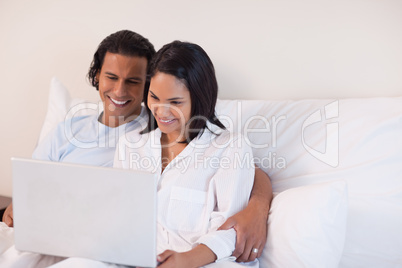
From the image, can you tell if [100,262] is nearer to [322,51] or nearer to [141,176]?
[141,176]

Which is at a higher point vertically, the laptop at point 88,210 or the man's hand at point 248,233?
the laptop at point 88,210

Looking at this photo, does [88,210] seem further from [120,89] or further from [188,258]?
[120,89]

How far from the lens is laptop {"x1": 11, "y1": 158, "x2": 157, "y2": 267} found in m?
0.87

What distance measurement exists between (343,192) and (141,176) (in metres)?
0.58

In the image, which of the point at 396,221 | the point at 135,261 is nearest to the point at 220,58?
the point at 396,221

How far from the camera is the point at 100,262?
3.12 feet

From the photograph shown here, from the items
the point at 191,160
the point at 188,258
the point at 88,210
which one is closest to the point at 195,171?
the point at 191,160

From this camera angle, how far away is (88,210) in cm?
90

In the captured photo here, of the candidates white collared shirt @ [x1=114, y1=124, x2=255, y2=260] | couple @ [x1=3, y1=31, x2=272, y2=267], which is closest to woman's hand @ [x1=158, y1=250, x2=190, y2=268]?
couple @ [x1=3, y1=31, x2=272, y2=267]

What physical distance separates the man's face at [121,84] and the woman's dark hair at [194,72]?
0.77 ft

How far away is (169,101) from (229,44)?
518 mm

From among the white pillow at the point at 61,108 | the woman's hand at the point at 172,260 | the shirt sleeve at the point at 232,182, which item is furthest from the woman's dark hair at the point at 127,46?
the woman's hand at the point at 172,260

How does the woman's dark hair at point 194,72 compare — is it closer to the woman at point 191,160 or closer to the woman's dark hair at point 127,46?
the woman at point 191,160

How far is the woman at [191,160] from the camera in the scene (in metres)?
1.26
